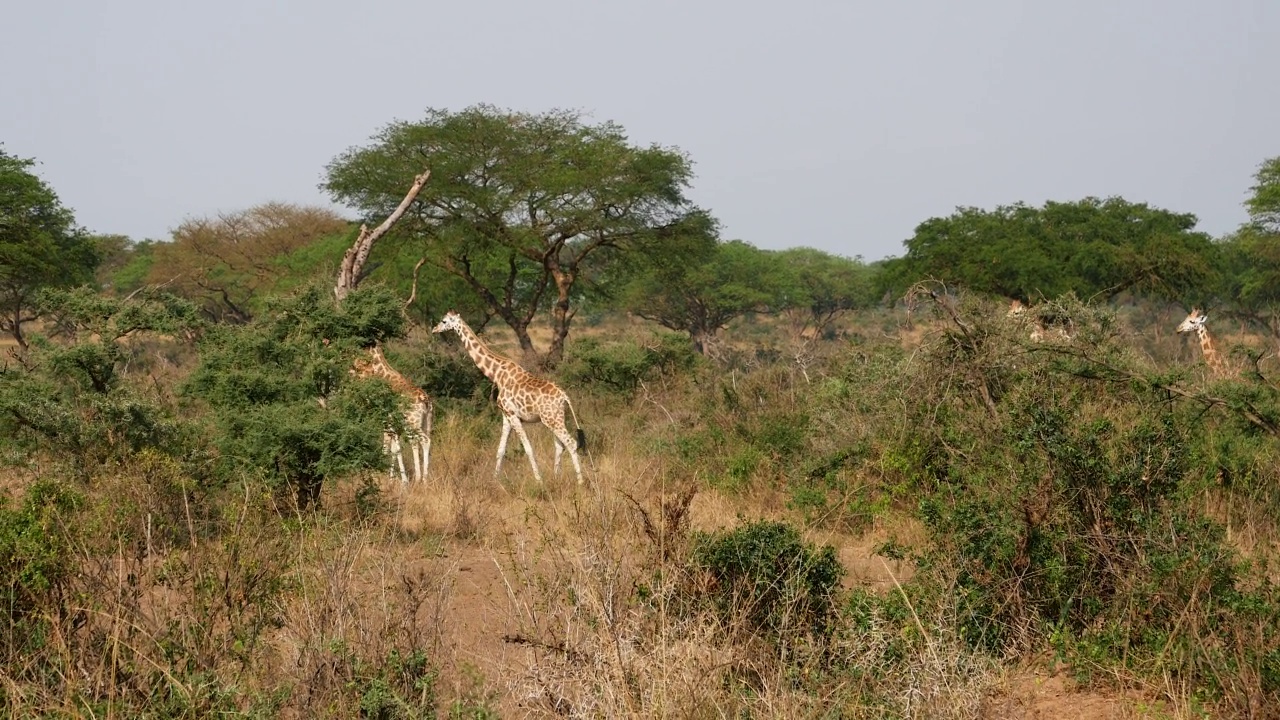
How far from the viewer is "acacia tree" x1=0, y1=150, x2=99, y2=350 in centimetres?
1825

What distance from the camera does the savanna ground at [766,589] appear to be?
4.30 meters

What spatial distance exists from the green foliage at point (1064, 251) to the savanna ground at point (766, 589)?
13.0 m

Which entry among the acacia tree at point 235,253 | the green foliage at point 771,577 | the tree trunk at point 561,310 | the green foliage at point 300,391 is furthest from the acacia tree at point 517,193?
the green foliage at point 771,577

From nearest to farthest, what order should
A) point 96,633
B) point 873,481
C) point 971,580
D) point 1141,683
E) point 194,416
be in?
point 96,633
point 1141,683
point 971,580
point 873,481
point 194,416

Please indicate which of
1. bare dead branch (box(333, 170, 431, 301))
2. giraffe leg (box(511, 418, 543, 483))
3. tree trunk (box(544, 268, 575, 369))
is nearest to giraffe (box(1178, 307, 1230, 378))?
giraffe leg (box(511, 418, 543, 483))

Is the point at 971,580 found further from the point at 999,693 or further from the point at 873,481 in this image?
the point at 873,481

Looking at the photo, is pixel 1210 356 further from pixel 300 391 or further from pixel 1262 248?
pixel 1262 248

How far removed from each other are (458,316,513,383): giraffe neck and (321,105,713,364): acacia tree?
610 cm

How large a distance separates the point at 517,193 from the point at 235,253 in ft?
36.9

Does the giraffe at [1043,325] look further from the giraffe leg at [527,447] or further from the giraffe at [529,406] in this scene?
the giraffe at [529,406]

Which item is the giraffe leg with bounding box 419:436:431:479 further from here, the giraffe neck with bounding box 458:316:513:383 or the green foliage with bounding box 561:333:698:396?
the green foliage with bounding box 561:333:698:396

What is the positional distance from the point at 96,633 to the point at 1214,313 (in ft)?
105

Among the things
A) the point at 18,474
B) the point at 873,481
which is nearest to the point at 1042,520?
the point at 873,481

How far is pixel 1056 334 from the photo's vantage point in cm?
782
